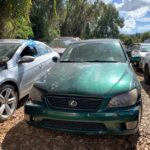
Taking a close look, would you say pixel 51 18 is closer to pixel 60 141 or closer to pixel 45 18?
pixel 45 18

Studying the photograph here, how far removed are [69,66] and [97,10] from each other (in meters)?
37.4

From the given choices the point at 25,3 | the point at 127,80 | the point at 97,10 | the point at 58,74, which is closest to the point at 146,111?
the point at 127,80

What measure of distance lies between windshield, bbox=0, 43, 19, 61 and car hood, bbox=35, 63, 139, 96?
1251 millimetres

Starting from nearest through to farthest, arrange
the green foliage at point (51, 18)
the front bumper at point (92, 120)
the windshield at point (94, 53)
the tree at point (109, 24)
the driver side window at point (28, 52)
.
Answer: the front bumper at point (92, 120) → the windshield at point (94, 53) → the driver side window at point (28, 52) → the green foliage at point (51, 18) → the tree at point (109, 24)

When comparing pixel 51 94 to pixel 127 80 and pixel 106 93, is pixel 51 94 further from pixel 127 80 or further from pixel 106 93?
pixel 127 80

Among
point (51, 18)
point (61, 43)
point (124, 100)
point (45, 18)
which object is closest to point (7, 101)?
point (124, 100)

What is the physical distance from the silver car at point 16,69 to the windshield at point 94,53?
81 cm

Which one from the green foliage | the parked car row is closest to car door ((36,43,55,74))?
the parked car row

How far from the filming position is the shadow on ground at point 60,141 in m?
4.53

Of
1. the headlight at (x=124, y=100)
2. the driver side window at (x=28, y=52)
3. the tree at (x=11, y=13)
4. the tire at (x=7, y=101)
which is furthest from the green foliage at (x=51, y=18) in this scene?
the headlight at (x=124, y=100)

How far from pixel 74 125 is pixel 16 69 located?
2.23m

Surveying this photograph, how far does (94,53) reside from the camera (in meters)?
6.08

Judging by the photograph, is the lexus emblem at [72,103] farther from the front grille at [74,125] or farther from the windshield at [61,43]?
the windshield at [61,43]

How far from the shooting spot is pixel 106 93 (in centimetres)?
418
